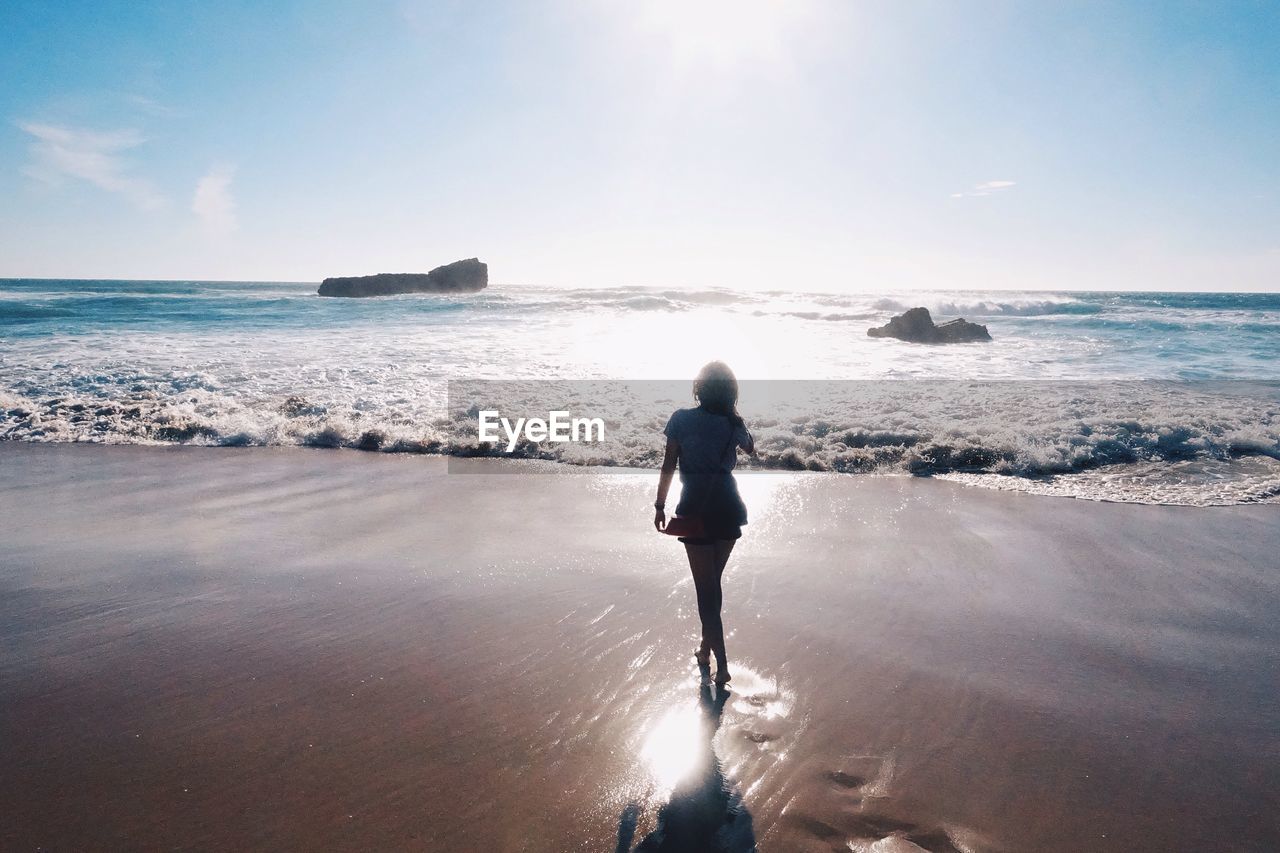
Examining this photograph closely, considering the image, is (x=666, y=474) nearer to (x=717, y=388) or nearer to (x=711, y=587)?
(x=717, y=388)

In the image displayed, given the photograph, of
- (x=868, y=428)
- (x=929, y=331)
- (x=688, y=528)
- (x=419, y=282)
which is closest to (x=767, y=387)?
(x=868, y=428)

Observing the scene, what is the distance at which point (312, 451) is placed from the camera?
9320 millimetres

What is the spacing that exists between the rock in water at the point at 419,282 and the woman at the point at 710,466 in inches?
1959

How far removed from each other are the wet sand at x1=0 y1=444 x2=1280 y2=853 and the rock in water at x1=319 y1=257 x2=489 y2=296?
1783 inches

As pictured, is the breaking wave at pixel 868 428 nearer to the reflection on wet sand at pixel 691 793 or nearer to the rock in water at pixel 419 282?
the reflection on wet sand at pixel 691 793

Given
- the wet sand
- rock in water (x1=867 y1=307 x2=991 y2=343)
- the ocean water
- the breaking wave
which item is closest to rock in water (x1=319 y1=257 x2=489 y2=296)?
the ocean water

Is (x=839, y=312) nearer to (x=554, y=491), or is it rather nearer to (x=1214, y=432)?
(x=1214, y=432)

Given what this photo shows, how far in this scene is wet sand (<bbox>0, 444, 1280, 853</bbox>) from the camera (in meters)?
2.80

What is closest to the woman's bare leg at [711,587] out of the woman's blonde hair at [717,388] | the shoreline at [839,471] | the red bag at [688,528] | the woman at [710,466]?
the woman at [710,466]

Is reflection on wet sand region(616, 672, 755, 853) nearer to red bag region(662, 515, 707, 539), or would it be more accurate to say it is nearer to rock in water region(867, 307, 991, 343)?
red bag region(662, 515, 707, 539)

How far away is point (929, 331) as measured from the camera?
2369 cm

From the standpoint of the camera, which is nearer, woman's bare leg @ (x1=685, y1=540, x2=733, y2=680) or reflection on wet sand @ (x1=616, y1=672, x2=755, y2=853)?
reflection on wet sand @ (x1=616, y1=672, x2=755, y2=853)

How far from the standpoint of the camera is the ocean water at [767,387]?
8.66 metres

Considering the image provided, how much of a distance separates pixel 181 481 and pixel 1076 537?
9364mm
